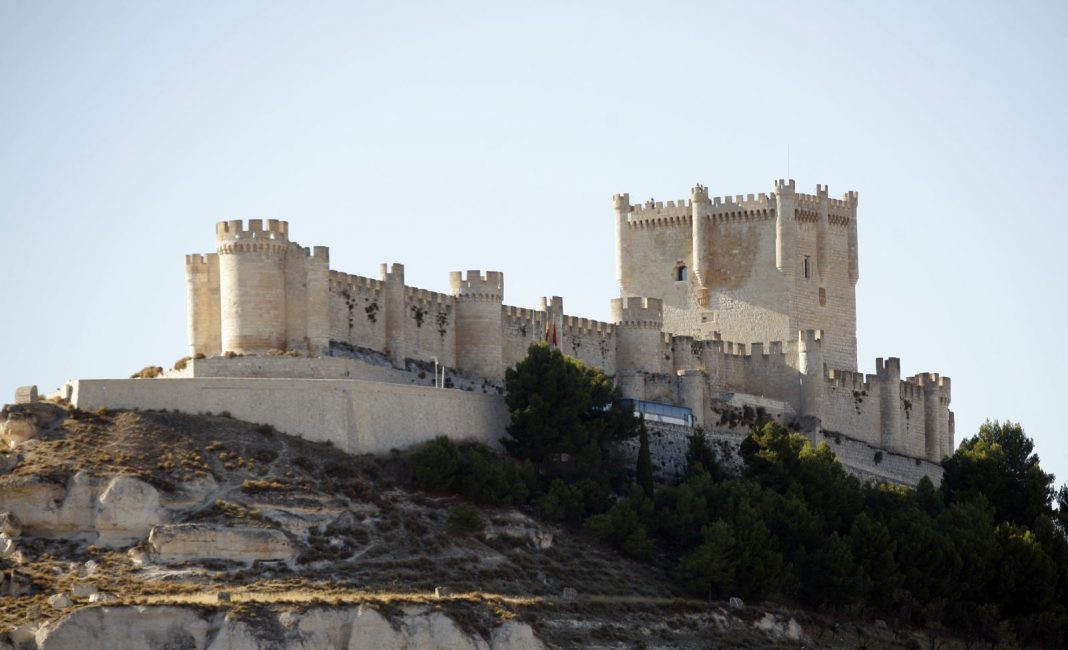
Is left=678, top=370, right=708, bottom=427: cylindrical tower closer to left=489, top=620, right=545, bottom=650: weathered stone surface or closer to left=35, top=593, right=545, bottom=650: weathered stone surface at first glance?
left=489, top=620, right=545, bottom=650: weathered stone surface

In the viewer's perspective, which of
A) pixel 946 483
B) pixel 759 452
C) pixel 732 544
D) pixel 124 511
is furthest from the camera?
pixel 946 483

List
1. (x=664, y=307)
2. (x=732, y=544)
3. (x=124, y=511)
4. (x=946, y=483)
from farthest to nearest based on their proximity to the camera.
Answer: (x=664, y=307) → (x=946, y=483) → (x=732, y=544) → (x=124, y=511)

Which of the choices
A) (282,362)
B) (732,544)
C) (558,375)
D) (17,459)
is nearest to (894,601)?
(732,544)

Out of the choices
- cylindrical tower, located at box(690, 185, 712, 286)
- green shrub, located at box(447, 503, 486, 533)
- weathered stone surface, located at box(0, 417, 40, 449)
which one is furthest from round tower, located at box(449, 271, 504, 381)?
weathered stone surface, located at box(0, 417, 40, 449)

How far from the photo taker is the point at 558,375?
82.5 meters

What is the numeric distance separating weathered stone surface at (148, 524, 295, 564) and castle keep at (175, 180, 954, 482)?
8.56 metres

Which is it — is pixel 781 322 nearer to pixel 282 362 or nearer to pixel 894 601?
pixel 894 601

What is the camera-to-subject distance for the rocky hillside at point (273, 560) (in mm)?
67688

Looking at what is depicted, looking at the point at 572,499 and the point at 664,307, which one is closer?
the point at 572,499

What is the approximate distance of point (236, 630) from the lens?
2635 inches

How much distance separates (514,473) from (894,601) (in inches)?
480

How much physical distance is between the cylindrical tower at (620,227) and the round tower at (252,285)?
71.3ft

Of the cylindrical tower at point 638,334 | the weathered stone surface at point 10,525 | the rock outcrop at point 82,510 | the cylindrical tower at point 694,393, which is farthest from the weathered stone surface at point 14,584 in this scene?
the cylindrical tower at point 694,393

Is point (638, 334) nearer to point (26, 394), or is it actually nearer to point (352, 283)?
point (352, 283)
